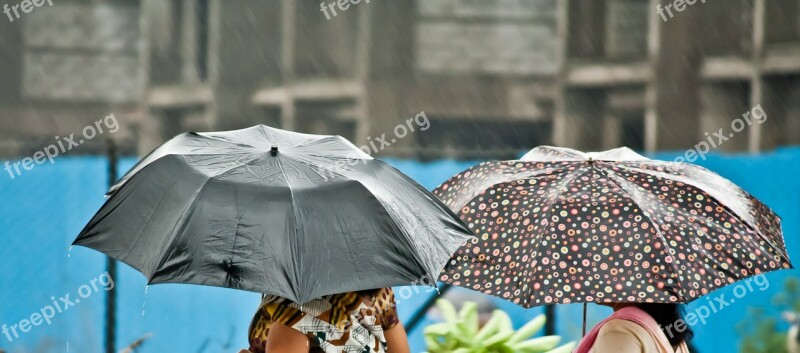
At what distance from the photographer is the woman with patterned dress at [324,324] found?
3.18m

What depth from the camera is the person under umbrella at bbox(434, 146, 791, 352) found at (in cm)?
346

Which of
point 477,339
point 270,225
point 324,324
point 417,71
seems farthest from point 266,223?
point 417,71

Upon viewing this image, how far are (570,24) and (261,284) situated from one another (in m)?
19.9

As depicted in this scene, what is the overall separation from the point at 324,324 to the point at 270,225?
1.17 feet

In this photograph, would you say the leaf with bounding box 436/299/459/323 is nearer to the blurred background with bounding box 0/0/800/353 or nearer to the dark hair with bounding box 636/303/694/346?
the dark hair with bounding box 636/303/694/346

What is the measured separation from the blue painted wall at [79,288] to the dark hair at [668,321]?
10.3ft

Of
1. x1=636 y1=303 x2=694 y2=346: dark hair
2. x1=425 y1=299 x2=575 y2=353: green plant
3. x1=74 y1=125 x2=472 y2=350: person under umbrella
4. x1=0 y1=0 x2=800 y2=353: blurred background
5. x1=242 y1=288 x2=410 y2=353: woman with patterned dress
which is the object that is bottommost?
x1=0 y1=0 x2=800 y2=353: blurred background

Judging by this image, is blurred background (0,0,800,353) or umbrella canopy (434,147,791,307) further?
blurred background (0,0,800,353)

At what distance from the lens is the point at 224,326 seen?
6.73 metres

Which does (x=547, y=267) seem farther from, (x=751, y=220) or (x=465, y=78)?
(x=465, y=78)

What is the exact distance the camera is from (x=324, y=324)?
3.23 meters

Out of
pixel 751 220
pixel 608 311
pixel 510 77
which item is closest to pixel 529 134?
pixel 510 77

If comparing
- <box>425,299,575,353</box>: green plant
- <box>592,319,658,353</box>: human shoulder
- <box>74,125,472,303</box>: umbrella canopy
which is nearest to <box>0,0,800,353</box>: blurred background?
<box>425,299,575,353</box>: green plant

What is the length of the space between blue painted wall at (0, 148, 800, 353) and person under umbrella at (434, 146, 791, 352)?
2.89m
